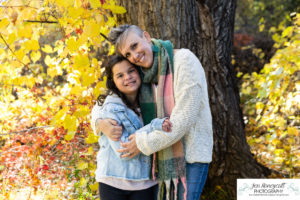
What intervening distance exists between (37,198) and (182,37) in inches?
87.1

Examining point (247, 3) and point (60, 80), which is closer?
point (60, 80)

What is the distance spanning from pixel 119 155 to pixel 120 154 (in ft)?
0.03

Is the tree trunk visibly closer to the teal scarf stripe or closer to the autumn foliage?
the autumn foliage

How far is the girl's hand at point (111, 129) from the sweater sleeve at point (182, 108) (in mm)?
134

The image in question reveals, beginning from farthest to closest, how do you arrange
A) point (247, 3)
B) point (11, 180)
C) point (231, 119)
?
point (247, 3) → point (11, 180) → point (231, 119)

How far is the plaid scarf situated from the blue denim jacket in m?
0.07

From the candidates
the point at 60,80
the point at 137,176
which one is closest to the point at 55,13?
the point at 137,176

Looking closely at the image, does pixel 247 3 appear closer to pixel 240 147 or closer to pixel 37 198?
pixel 240 147

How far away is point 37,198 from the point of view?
10.5ft

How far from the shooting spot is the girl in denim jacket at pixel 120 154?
174 centimetres

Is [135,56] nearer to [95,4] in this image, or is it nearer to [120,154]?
[95,4]

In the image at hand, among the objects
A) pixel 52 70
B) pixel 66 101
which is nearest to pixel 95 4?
pixel 52 70

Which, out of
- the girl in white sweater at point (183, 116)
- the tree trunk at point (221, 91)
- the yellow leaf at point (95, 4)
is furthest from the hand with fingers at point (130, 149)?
the tree trunk at point (221, 91)

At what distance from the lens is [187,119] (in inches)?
62.7
